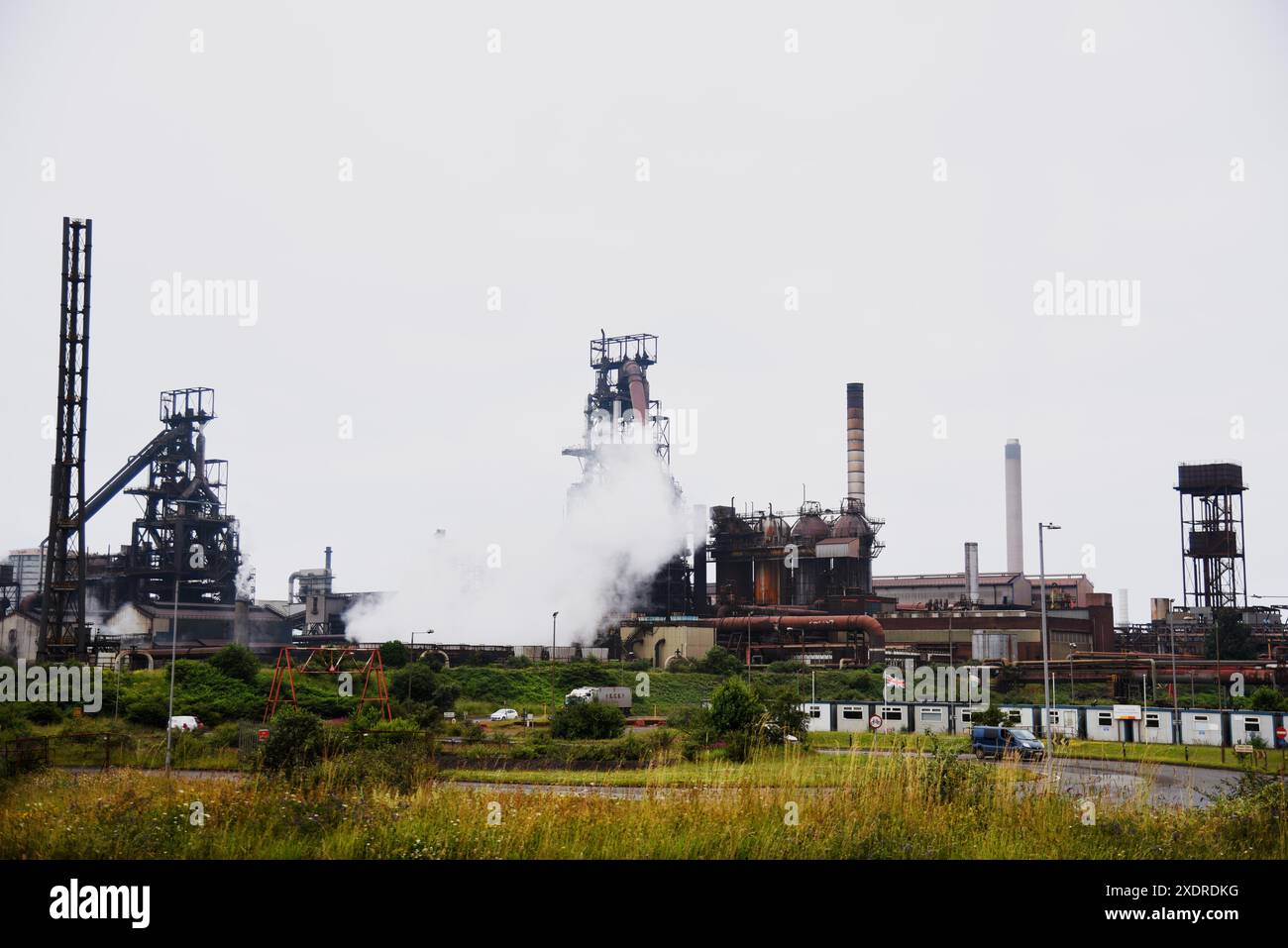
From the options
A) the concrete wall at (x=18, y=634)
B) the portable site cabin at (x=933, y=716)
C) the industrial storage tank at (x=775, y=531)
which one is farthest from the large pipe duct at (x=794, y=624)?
the concrete wall at (x=18, y=634)

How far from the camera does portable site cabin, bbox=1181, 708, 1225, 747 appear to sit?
1719 inches

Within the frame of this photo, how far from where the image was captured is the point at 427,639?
287ft

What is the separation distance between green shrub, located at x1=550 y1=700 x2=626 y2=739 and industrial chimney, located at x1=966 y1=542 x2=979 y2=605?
70.0 meters

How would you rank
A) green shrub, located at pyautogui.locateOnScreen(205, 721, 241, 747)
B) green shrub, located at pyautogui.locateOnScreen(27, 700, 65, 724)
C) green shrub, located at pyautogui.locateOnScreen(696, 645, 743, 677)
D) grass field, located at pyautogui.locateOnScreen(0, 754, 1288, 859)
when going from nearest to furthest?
grass field, located at pyautogui.locateOnScreen(0, 754, 1288, 859), green shrub, located at pyautogui.locateOnScreen(205, 721, 241, 747), green shrub, located at pyautogui.locateOnScreen(27, 700, 65, 724), green shrub, located at pyautogui.locateOnScreen(696, 645, 743, 677)

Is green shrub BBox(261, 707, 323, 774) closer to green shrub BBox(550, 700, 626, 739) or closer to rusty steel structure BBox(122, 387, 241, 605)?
green shrub BBox(550, 700, 626, 739)

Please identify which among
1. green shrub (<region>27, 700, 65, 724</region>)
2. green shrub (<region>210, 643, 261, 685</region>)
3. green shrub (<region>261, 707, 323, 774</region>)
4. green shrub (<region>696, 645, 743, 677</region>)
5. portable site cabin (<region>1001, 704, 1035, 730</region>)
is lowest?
green shrub (<region>696, 645, 743, 677</region>)

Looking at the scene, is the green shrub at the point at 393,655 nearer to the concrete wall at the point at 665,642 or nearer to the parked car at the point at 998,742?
the concrete wall at the point at 665,642

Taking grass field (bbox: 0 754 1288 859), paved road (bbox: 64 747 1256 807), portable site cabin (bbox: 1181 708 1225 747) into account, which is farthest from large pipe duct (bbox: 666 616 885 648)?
grass field (bbox: 0 754 1288 859)

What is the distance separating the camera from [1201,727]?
44.2 metres

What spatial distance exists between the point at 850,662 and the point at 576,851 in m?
70.3
